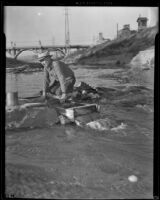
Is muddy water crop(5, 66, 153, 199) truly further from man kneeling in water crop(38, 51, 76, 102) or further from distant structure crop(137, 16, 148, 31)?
distant structure crop(137, 16, 148, 31)

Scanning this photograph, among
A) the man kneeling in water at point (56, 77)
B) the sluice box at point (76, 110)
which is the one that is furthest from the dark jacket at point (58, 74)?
the sluice box at point (76, 110)

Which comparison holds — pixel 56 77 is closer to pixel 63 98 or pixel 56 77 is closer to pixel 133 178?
pixel 63 98

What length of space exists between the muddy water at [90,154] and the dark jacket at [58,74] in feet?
0.13

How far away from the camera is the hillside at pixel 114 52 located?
132cm

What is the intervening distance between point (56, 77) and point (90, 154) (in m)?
0.46

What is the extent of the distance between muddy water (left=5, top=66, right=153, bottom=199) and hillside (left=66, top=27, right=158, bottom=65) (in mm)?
72

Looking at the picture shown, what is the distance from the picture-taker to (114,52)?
1336mm

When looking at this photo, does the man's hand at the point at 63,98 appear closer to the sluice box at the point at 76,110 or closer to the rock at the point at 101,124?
the sluice box at the point at 76,110

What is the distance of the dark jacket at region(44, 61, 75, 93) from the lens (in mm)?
1318

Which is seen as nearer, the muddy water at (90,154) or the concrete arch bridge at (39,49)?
the muddy water at (90,154)

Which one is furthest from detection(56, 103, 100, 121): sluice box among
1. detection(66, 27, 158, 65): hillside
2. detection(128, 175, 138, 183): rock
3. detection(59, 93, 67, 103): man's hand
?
detection(128, 175, 138, 183): rock

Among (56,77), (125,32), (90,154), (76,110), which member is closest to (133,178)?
(90,154)
